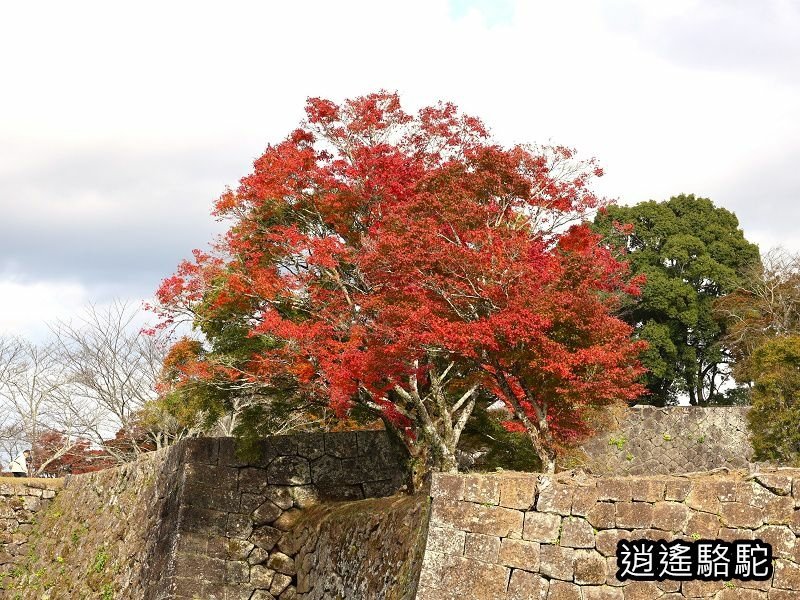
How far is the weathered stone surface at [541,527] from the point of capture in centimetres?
1013

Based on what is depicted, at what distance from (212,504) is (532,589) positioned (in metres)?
9.17

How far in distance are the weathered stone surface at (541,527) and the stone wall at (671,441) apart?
18.6 meters

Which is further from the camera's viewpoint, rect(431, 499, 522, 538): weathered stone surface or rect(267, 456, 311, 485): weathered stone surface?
rect(267, 456, 311, 485): weathered stone surface

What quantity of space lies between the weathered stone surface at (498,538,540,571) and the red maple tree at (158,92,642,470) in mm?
3013

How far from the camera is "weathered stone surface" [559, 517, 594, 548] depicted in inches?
393

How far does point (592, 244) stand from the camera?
15.4 m

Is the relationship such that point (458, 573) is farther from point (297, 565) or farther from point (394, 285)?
point (297, 565)

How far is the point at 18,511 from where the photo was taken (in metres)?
27.6

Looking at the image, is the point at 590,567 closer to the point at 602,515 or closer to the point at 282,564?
the point at 602,515

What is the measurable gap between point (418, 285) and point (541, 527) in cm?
502

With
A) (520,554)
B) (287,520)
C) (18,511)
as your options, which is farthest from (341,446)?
(18,511)

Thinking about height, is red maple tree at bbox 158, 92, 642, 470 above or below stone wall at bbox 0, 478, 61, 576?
above

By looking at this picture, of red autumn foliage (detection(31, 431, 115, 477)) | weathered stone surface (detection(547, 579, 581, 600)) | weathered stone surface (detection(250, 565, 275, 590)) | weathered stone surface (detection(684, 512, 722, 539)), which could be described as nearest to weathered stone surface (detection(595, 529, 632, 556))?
weathered stone surface (detection(547, 579, 581, 600))

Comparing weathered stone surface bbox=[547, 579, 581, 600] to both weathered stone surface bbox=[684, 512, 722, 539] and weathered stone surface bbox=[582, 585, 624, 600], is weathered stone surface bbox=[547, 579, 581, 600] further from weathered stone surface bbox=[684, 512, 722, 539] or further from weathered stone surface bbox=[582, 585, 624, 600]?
weathered stone surface bbox=[684, 512, 722, 539]
